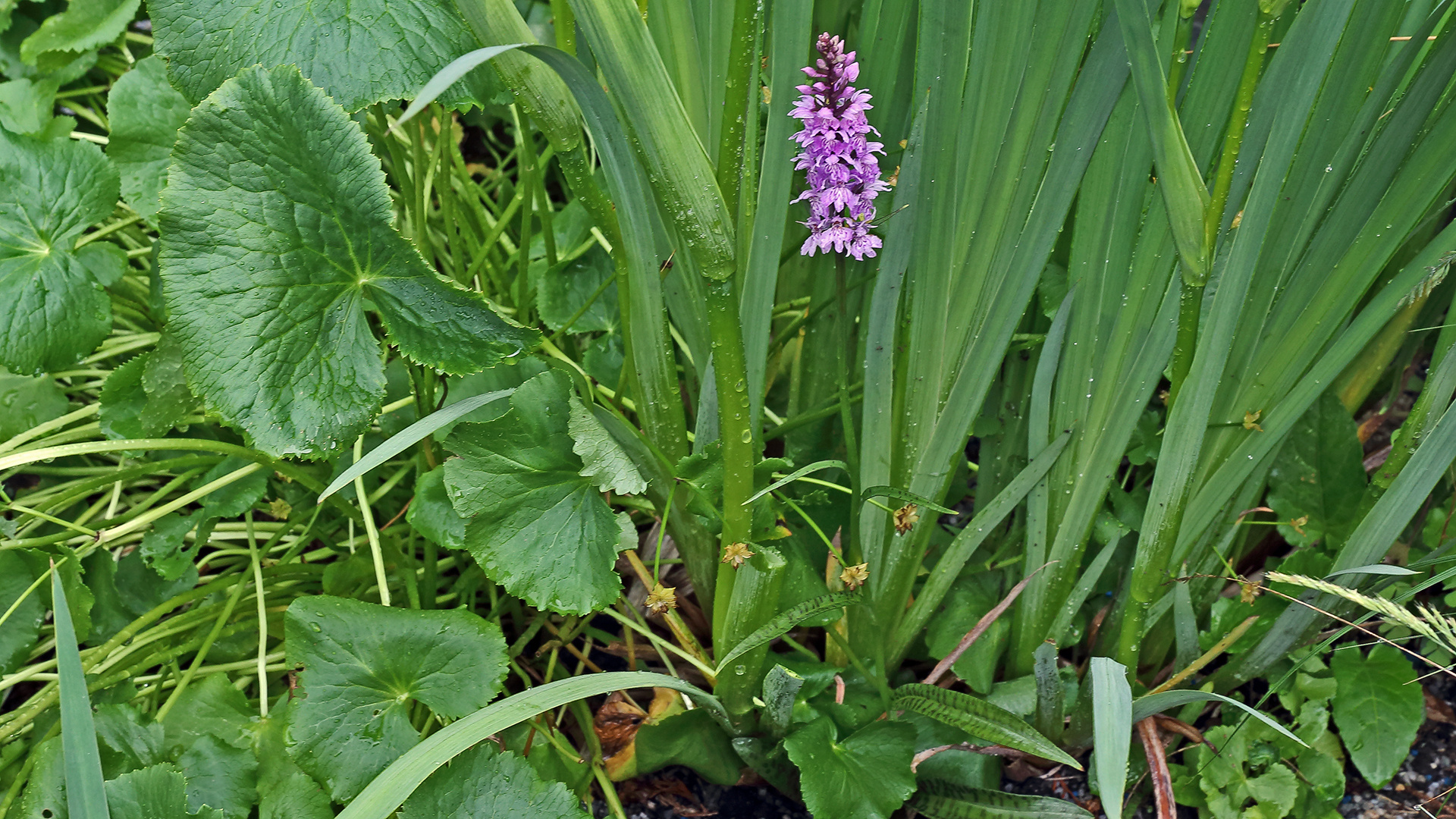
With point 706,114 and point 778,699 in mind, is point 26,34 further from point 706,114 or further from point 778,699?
point 778,699

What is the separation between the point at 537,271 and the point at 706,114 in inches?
18.6

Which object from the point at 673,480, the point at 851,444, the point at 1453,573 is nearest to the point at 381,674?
the point at 673,480

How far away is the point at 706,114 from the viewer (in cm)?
87

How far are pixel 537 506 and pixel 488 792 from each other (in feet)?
0.83

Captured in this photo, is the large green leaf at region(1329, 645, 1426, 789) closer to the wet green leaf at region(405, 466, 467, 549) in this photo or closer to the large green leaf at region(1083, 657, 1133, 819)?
the large green leaf at region(1083, 657, 1133, 819)

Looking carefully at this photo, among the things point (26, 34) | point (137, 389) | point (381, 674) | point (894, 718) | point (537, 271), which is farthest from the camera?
point (26, 34)

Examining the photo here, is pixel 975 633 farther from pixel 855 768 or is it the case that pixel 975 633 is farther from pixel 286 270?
pixel 286 270

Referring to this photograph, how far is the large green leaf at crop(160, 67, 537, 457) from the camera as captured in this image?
2.53 feet

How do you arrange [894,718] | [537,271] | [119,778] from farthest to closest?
[537,271], [894,718], [119,778]

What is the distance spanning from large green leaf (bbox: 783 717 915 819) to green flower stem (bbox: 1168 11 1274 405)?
41 cm

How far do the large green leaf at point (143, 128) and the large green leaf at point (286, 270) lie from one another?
43 cm

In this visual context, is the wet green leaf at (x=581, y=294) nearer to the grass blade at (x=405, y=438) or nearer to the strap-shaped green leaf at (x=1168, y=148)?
the grass blade at (x=405, y=438)

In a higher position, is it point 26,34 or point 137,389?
point 26,34

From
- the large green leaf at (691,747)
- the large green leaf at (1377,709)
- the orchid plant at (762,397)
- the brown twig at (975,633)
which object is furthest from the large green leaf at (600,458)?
the large green leaf at (1377,709)
